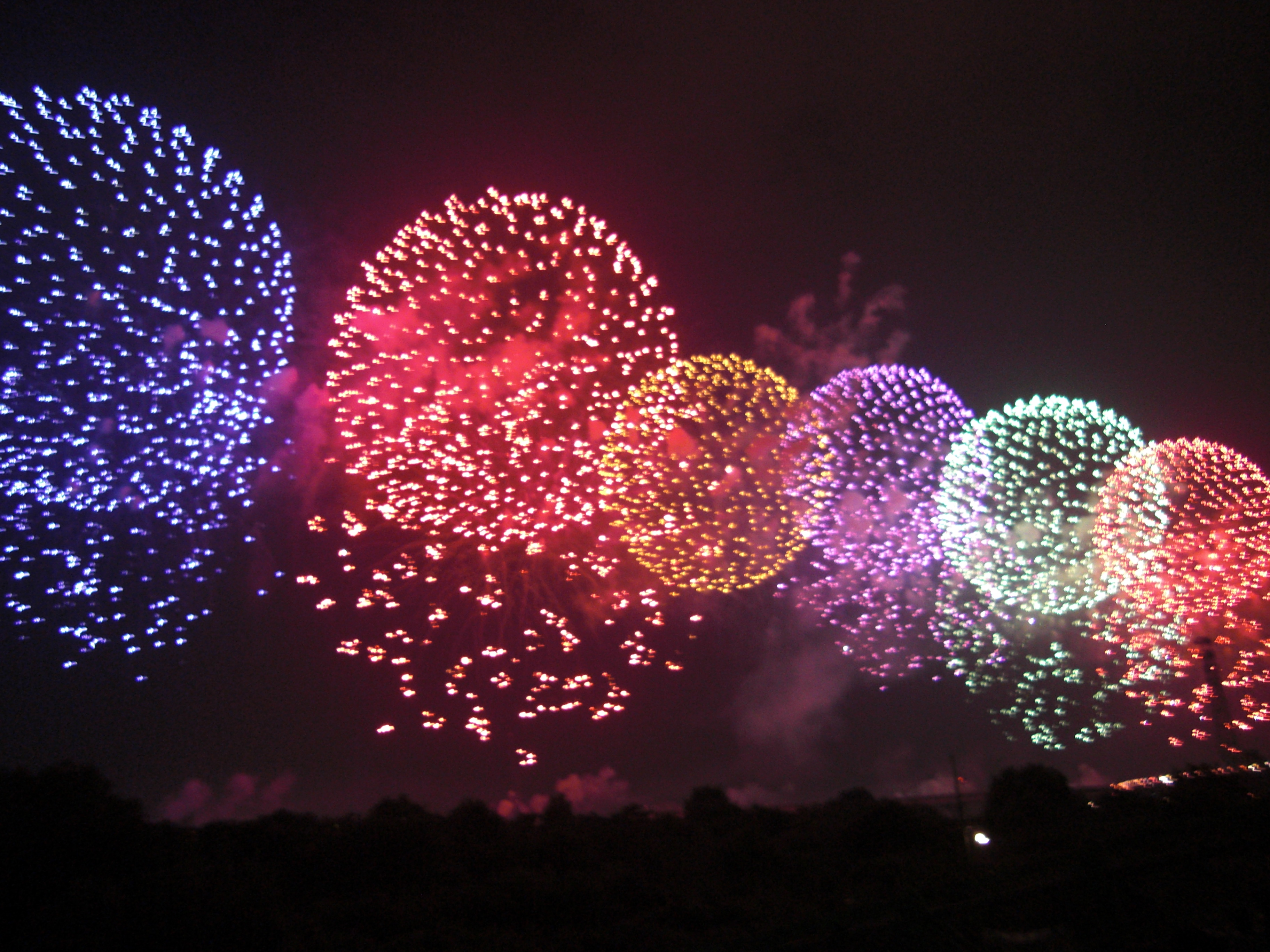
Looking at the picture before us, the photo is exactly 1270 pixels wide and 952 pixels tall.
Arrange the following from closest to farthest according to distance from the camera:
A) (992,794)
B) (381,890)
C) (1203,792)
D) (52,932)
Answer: (52,932), (381,890), (1203,792), (992,794)

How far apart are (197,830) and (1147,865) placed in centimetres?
1412

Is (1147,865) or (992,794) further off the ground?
(992,794)

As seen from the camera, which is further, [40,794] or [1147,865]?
[40,794]

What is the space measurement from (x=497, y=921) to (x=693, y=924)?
2.71 meters

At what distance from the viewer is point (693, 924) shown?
11.7 metres

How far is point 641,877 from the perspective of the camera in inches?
533

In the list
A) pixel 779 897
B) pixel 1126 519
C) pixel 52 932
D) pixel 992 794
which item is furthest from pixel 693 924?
pixel 1126 519

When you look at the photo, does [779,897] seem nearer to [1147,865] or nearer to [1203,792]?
[1147,865]

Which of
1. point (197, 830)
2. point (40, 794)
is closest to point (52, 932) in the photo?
point (40, 794)

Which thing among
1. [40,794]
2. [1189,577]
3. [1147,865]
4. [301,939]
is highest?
[1189,577]

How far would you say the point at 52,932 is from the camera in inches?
336

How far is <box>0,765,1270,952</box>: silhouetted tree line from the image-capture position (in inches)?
319

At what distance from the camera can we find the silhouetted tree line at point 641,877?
26.6ft

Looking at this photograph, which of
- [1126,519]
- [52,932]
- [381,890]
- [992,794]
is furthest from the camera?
[992,794]
